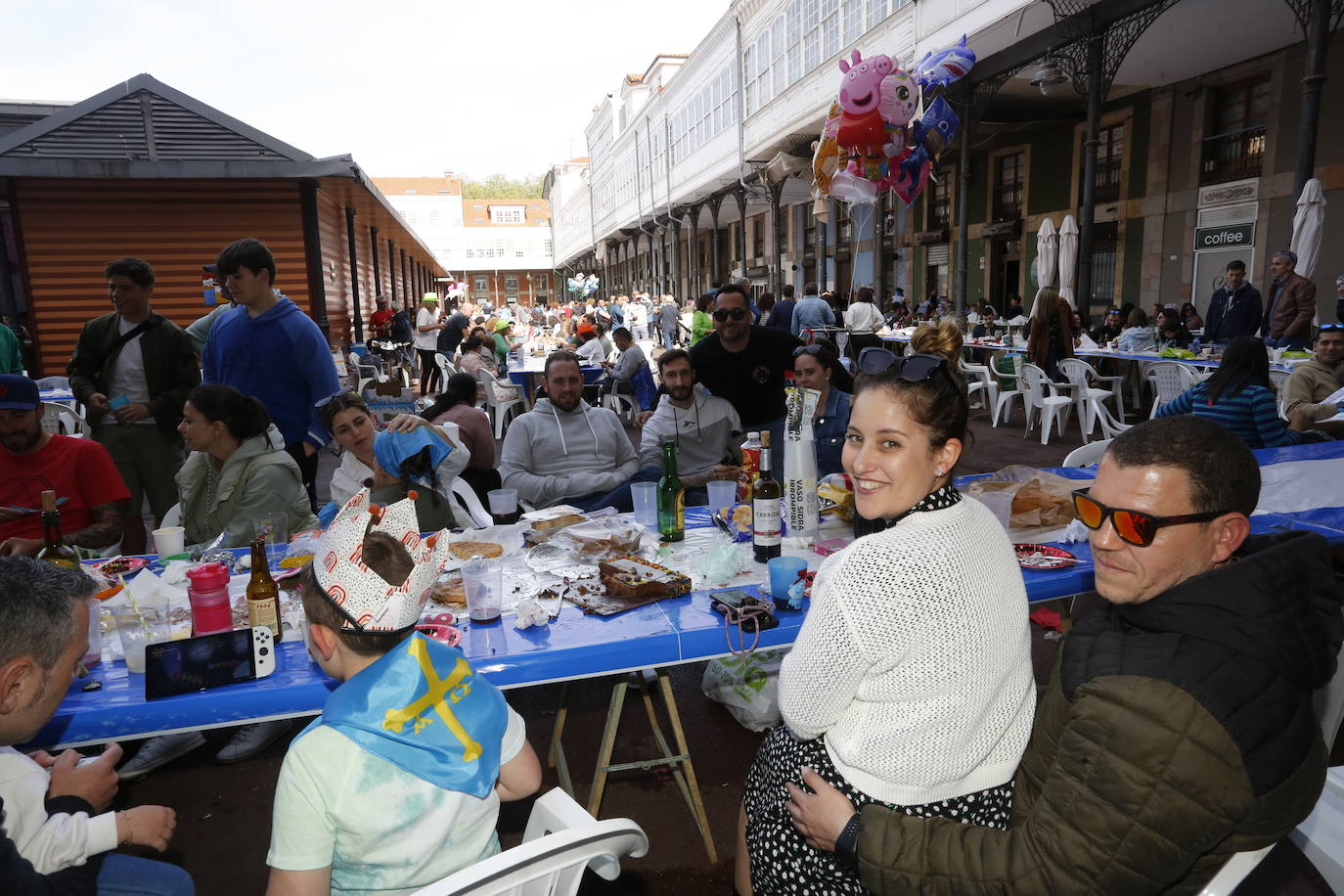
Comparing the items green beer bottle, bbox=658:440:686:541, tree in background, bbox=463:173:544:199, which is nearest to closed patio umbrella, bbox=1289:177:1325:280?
green beer bottle, bbox=658:440:686:541

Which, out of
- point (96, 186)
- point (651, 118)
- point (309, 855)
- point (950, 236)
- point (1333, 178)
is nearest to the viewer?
point (309, 855)

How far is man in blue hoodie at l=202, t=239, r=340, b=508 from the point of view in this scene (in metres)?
4.00

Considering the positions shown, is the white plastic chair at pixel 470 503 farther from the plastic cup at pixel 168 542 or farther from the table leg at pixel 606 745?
the table leg at pixel 606 745

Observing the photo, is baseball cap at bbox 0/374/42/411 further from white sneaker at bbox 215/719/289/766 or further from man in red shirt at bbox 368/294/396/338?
man in red shirt at bbox 368/294/396/338

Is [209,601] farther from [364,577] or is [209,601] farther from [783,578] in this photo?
[783,578]

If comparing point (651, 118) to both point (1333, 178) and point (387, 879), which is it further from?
point (387, 879)

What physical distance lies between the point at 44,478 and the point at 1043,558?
3.84 m

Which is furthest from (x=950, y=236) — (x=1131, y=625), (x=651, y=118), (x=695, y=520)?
(x=1131, y=625)

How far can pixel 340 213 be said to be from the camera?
41.4 feet

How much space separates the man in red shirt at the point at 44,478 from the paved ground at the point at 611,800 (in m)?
1.06

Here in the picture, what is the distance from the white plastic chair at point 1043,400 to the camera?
8.55 meters

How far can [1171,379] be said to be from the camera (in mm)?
8188

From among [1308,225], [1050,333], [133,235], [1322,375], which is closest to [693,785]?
[1322,375]

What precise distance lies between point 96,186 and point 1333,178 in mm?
17737
